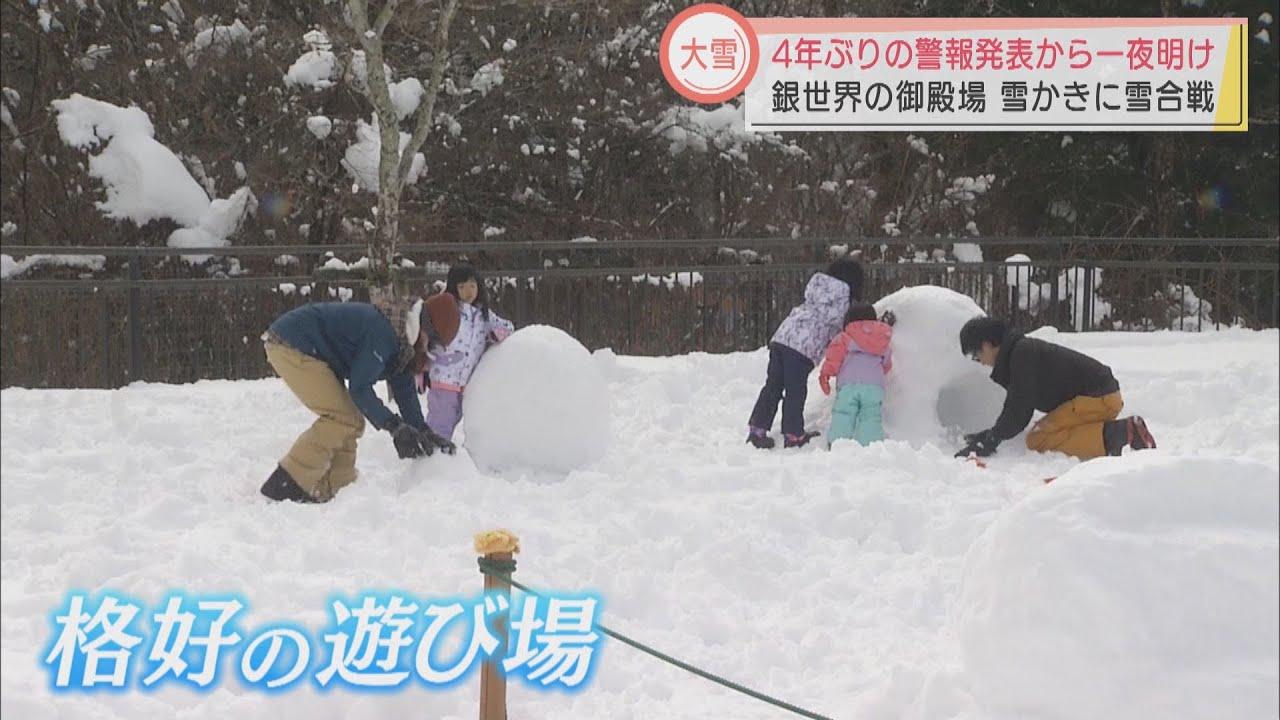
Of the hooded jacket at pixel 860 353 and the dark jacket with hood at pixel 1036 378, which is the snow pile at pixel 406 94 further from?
the dark jacket with hood at pixel 1036 378

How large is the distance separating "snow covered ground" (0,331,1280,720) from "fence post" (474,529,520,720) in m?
0.31

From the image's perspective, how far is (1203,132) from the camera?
19391 mm

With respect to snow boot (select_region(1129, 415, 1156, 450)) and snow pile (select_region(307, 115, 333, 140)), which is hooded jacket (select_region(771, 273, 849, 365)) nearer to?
snow boot (select_region(1129, 415, 1156, 450))

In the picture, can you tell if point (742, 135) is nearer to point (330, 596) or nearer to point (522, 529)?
point (522, 529)

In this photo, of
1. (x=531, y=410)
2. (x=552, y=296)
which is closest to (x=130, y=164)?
(x=552, y=296)

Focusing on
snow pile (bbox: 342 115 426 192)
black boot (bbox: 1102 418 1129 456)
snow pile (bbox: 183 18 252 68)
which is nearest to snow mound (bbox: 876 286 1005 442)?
black boot (bbox: 1102 418 1129 456)

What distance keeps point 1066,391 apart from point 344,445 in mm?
4544

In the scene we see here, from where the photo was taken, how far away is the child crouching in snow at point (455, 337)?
28.9 feet

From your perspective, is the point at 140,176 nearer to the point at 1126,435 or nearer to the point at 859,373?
the point at 859,373

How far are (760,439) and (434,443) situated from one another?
2.48 m
